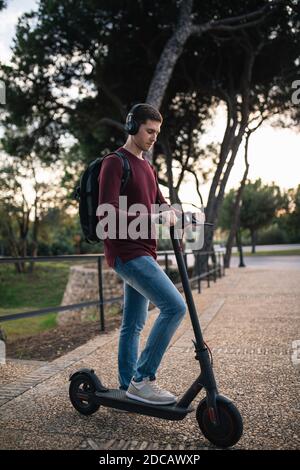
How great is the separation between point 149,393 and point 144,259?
78 centimetres

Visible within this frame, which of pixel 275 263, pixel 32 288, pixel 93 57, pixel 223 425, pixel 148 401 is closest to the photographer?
pixel 223 425

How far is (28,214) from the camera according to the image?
103 feet

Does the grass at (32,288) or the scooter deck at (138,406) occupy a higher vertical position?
the scooter deck at (138,406)

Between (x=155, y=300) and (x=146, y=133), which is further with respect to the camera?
(x=146, y=133)

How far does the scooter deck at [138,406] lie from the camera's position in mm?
2439

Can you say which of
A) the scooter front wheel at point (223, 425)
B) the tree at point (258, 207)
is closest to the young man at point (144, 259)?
the scooter front wheel at point (223, 425)

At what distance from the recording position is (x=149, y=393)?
256 centimetres

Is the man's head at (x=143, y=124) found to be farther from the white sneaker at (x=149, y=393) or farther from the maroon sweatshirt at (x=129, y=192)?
the white sneaker at (x=149, y=393)

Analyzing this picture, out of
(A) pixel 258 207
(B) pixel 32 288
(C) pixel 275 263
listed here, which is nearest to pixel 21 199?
(B) pixel 32 288

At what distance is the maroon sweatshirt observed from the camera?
2.51 meters

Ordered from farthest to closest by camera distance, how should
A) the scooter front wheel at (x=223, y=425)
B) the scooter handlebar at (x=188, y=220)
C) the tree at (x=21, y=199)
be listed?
the tree at (x=21, y=199), the scooter handlebar at (x=188, y=220), the scooter front wheel at (x=223, y=425)

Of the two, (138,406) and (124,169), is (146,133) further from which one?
(138,406)

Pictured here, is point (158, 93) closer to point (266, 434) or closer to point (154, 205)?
point (154, 205)

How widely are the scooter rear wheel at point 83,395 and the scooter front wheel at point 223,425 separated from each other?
29.4 inches
